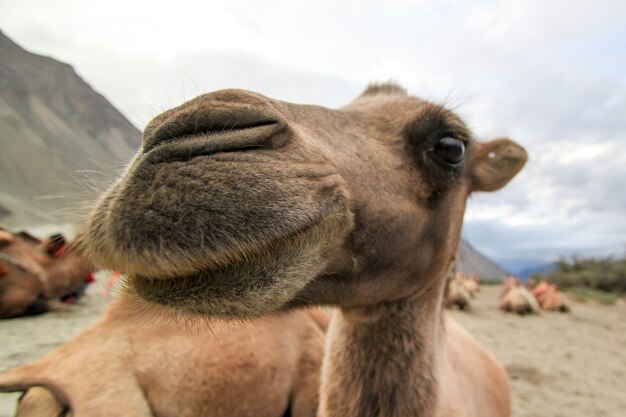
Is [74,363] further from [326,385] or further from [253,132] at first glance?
[253,132]

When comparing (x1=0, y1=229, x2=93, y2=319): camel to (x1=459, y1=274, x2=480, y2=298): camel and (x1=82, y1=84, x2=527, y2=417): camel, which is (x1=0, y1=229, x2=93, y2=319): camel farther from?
(x1=459, y1=274, x2=480, y2=298): camel

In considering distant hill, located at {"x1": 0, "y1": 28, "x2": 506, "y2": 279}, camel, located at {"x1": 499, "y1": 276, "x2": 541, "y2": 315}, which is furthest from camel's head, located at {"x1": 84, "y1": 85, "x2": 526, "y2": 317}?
distant hill, located at {"x1": 0, "y1": 28, "x2": 506, "y2": 279}

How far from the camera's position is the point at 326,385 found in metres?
2.42

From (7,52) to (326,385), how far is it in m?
42.6

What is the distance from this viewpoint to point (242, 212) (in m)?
1.19

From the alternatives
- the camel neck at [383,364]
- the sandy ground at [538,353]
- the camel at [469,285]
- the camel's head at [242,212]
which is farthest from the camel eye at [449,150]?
the camel at [469,285]

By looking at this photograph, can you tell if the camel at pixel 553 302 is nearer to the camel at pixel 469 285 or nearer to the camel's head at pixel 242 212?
the camel at pixel 469 285

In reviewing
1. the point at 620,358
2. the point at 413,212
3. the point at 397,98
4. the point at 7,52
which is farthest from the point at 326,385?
the point at 7,52

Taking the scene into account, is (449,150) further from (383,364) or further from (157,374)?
(157,374)

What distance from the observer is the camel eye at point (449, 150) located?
7.63 ft

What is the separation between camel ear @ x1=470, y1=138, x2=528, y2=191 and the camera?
2.89 metres

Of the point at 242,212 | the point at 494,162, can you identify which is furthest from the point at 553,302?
the point at 242,212

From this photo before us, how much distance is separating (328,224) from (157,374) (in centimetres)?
163

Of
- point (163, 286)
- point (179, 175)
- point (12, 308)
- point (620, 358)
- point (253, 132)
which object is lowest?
point (12, 308)
